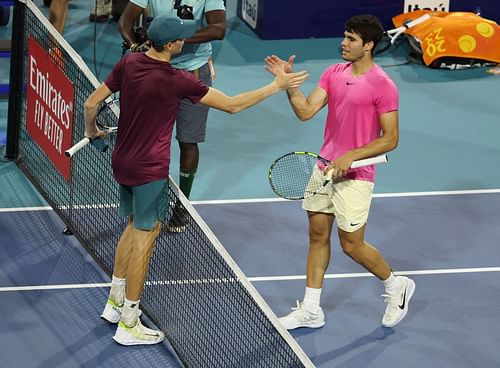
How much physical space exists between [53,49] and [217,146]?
2.65 meters

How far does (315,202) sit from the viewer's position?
8.06 meters

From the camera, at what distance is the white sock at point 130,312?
7.99 metres

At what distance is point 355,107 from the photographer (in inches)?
304

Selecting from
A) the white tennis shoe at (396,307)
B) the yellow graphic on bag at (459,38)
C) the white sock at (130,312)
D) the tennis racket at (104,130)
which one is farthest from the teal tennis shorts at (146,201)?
the yellow graphic on bag at (459,38)

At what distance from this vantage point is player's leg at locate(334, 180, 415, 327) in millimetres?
7949

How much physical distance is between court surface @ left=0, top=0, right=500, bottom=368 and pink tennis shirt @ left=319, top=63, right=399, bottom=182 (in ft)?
4.23

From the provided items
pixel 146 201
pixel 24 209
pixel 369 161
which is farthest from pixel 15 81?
pixel 369 161

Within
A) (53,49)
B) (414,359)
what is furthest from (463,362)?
(53,49)

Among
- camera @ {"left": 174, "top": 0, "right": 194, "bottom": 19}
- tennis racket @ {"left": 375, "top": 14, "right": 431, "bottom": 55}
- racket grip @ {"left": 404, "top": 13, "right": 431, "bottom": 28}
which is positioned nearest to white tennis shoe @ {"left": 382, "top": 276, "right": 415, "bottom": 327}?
camera @ {"left": 174, "top": 0, "right": 194, "bottom": 19}

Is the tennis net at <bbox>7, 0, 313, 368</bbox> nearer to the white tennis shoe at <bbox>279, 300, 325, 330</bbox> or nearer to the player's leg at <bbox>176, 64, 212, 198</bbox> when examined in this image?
the white tennis shoe at <bbox>279, 300, 325, 330</bbox>

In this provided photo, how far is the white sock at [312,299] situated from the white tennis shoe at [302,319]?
0.12 feet

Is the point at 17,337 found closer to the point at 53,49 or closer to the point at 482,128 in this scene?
the point at 53,49

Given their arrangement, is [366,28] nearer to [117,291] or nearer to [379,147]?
[379,147]

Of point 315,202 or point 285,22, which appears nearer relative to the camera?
point 315,202
